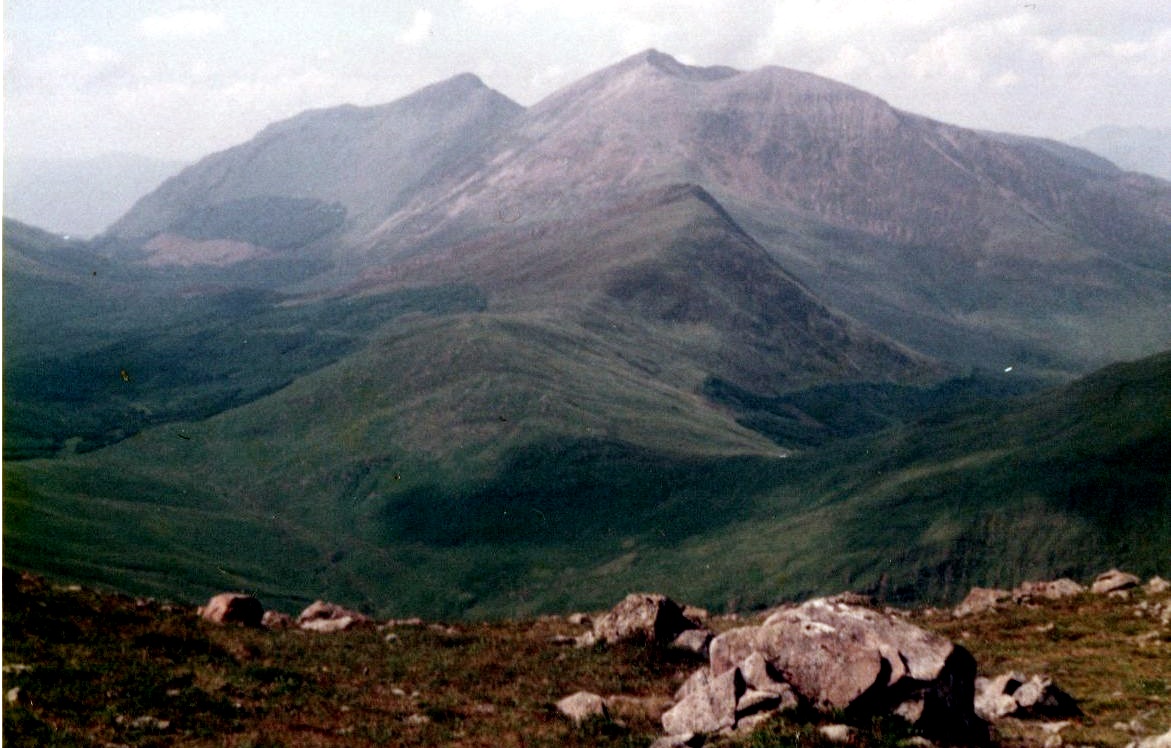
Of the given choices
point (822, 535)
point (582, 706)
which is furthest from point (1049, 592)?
point (822, 535)

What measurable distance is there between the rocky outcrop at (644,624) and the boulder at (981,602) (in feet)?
→ 64.7

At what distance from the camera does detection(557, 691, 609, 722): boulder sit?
31.7 metres

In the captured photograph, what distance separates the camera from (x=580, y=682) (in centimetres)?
3728

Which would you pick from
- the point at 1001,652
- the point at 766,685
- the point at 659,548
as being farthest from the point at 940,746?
the point at 659,548

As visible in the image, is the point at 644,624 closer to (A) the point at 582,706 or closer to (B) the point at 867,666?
(A) the point at 582,706

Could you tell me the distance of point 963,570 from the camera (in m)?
136

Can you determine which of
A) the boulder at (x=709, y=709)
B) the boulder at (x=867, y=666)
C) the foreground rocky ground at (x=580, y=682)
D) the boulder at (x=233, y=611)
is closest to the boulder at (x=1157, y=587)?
the foreground rocky ground at (x=580, y=682)

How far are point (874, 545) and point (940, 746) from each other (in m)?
127

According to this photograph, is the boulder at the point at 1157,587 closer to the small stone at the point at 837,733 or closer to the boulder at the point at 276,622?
the small stone at the point at 837,733

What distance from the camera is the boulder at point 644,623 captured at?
42.2 m

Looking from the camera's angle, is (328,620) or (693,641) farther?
(328,620)

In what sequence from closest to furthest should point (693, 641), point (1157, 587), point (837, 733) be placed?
point (837, 733), point (693, 641), point (1157, 587)

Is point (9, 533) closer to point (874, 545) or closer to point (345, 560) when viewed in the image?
point (345, 560)

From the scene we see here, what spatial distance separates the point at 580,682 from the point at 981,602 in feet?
103
